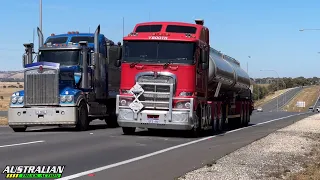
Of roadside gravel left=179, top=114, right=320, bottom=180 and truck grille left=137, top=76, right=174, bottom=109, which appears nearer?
roadside gravel left=179, top=114, right=320, bottom=180

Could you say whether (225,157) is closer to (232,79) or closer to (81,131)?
(81,131)

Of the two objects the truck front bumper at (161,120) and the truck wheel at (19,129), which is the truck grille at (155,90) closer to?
Result: the truck front bumper at (161,120)

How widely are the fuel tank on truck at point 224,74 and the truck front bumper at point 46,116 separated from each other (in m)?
5.78

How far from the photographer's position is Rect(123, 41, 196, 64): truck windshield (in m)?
17.8

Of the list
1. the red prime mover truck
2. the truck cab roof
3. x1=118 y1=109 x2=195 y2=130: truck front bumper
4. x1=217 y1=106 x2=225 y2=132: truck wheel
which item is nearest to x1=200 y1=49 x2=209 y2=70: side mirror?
the red prime mover truck

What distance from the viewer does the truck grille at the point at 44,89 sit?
20.1 meters

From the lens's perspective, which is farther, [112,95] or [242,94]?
[242,94]

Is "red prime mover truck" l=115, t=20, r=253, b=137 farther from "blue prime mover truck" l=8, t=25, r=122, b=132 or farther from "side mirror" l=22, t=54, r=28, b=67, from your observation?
"side mirror" l=22, t=54, r=28, b=67

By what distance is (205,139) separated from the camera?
1823 centimetres

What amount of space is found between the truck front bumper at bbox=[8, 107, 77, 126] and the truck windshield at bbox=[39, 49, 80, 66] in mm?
2164

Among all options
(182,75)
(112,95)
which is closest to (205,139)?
(182,75)

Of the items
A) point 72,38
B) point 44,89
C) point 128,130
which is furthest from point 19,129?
point 128,130

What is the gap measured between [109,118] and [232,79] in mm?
6434

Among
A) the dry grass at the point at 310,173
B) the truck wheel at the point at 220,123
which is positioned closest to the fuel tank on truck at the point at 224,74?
the truck wheel at the point at 220,123
